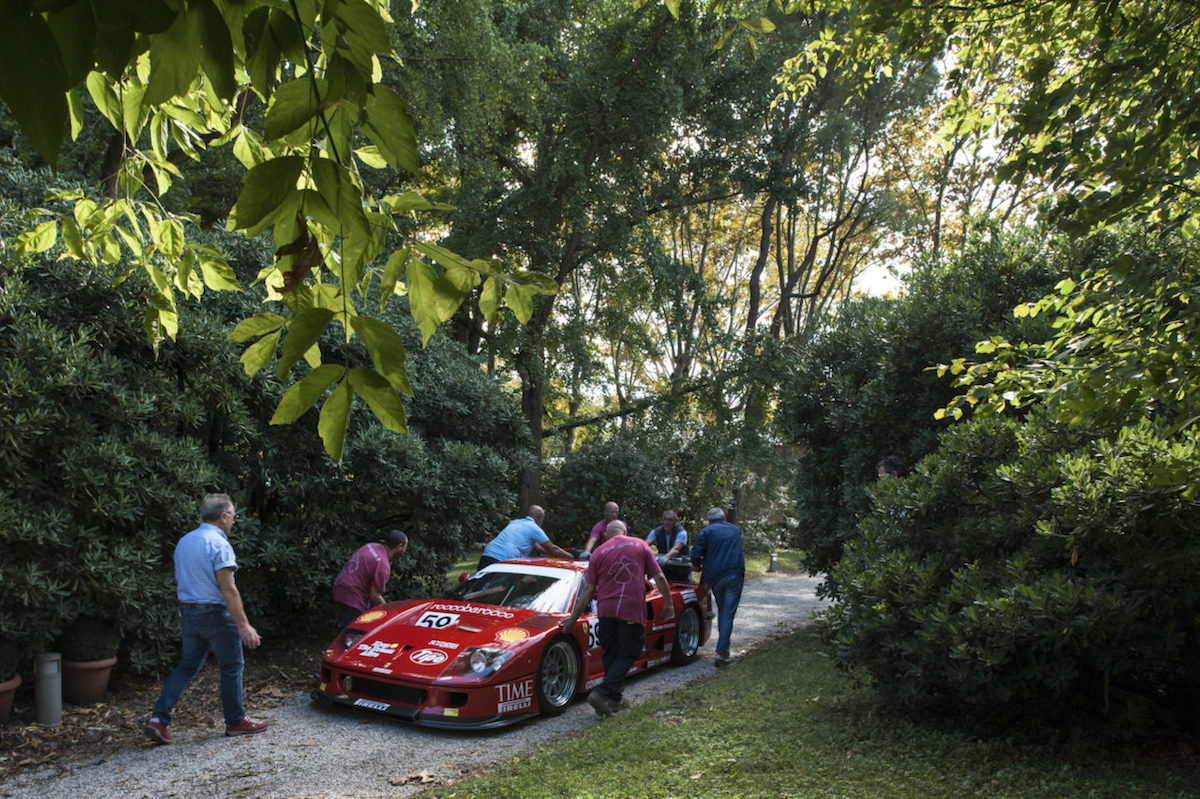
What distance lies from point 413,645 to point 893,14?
6217mm

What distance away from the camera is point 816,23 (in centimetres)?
2150

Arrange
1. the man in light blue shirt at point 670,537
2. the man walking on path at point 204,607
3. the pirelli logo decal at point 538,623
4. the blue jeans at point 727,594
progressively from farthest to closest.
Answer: the man in light blue shirt at point 670,537 < the blue jeans at point 727,594 < the pirelli logo decal at point 538,623 < the man walking on path at point 204,607

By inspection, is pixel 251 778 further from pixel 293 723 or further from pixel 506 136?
pixel 506 136

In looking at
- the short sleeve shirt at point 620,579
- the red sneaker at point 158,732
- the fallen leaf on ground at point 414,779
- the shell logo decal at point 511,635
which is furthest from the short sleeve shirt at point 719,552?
the red sneaker at point 158,732

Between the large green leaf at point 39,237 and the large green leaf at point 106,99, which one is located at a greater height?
the large green leaf at point 106,99

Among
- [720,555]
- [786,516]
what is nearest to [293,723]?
[720,555]

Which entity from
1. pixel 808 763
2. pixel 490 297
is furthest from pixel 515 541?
pixel 490 297

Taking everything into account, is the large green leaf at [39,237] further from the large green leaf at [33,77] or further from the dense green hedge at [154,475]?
the dense green hedge at [154,475]

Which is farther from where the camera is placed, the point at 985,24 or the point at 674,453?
the point at 674,453

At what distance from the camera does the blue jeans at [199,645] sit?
657 centimetres

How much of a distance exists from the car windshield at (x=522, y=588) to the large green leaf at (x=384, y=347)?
690 cm

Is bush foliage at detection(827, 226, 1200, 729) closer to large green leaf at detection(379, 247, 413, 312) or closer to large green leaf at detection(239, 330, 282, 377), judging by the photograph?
large green leaf at detection(379, 247, 413, 312)

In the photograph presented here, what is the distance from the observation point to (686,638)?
10195 millimetres

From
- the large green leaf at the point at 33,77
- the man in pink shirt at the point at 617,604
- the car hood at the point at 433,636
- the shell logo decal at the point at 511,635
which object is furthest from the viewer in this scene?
the man in pink shirt at the point at 617,604
